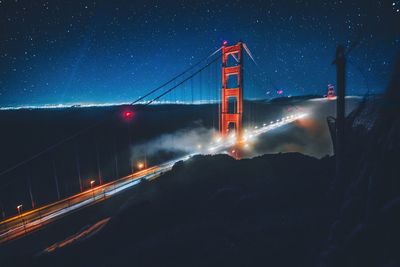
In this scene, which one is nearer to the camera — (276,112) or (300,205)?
(300,205)

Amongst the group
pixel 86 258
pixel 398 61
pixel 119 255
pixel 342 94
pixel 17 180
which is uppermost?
pixel 398 61

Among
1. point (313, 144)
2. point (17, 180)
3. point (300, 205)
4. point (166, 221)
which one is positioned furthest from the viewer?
point (313, 144)

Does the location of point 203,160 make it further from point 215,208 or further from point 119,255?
point 119,255

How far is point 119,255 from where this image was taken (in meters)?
6.97

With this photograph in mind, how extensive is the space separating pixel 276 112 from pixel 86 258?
83.4 meters

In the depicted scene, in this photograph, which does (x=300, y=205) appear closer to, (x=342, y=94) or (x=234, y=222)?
(x=234, y=222)

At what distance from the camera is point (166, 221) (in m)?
8.23

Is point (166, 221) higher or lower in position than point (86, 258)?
higher

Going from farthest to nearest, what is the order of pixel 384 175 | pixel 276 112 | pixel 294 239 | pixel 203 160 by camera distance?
pixel 276 112 < pixel 203 160 < pixel 294 239 < pixel 384 175

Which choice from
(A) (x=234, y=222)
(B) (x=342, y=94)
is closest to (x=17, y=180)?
(A) (x=234, y=222)

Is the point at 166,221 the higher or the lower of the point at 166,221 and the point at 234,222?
the lower

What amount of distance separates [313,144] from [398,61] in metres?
45.1

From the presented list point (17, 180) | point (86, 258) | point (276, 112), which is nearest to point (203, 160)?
point (86, 258)

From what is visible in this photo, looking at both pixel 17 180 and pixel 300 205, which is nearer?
pixel 300 205
